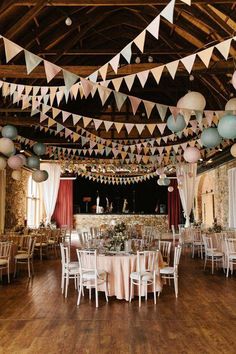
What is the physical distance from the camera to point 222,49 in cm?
378

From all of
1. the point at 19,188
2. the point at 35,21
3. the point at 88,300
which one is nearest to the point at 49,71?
the point at 35,21

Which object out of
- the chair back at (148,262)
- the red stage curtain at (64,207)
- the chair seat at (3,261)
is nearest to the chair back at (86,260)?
the chair back at (148,262)

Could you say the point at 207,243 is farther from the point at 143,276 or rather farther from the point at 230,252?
the point at 143,276

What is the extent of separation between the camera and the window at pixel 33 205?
51.6 ft

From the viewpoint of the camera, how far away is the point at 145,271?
20.7 feet

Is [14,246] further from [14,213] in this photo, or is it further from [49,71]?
[49,71]

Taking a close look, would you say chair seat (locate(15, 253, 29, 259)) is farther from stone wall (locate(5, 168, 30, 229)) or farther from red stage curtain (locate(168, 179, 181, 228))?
red stage curtain (locate(168, 179, 181, 228))

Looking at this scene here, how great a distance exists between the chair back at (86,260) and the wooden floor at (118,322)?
0.57 m

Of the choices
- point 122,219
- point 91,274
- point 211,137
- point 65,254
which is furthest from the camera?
point 122,219

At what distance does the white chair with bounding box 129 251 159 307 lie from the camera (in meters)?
6.08

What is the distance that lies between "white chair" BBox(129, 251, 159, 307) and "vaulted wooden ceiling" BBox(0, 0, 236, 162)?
3113 mm

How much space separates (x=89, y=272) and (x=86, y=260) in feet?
1.51

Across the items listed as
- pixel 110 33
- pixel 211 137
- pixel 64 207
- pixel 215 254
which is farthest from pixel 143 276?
pixel 64 207

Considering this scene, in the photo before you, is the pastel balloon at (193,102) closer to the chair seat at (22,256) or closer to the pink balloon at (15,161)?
the pink balloon at (15,161)
